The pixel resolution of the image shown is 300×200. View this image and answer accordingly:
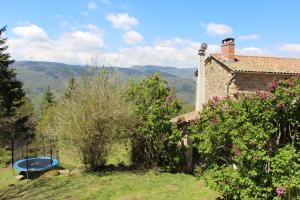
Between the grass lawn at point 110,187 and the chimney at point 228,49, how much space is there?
8.44 metres

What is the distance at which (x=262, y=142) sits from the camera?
9883mm

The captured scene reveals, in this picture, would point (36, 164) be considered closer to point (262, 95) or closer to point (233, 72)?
point (233, 72)

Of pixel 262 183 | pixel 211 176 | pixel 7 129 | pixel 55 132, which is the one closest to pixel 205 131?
pixel 211 176

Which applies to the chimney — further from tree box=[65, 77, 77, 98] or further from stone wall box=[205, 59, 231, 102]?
tree box=[65, 77, 77, 98]

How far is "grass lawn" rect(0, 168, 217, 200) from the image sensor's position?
13.5m

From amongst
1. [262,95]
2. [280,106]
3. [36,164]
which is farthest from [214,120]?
[36,164]

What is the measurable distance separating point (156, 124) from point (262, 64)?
8342mm

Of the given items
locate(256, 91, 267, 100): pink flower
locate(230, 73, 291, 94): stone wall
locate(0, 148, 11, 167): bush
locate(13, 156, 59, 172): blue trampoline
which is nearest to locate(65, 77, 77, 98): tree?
locate(13, 156, 59, 172): blue trampoline

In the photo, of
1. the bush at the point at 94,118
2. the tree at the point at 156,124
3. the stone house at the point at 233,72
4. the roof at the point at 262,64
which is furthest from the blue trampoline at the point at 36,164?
the roof at the point at 262,64

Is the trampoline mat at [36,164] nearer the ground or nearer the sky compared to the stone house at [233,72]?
nearer the ground

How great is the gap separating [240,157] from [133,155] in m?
10.8

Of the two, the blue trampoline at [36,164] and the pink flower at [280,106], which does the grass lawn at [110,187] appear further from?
the pink flower at [280,106]

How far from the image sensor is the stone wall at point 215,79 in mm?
21047

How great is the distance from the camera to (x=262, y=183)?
10.1 meters
